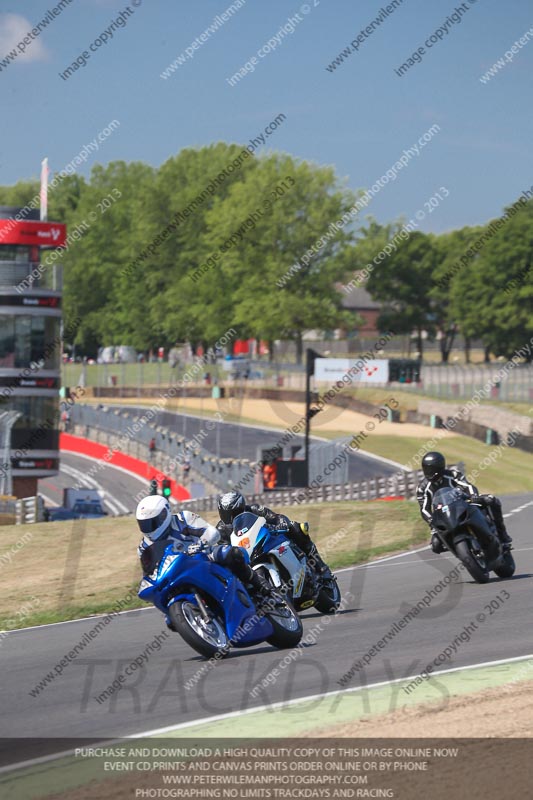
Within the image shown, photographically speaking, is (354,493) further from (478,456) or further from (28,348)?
(478,456)

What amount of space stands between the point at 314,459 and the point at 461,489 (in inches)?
1464

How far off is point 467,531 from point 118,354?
11261cm

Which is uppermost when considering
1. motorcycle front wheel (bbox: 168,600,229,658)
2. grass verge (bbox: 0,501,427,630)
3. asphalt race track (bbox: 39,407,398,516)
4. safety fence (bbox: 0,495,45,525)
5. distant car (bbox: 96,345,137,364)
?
motorcycle front wheel (bbox: 168,600,229,658)

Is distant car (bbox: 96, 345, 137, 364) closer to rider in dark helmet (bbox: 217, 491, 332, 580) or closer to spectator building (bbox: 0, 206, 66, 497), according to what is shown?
spectator building (bbox: 0, 206, 66, 497)

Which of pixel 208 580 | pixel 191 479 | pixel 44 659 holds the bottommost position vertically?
pixel 191 479

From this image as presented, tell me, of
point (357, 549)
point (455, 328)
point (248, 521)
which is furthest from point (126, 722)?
point (455, 328)

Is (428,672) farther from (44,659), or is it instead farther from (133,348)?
(133,348)

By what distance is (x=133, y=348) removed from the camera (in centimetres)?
12912

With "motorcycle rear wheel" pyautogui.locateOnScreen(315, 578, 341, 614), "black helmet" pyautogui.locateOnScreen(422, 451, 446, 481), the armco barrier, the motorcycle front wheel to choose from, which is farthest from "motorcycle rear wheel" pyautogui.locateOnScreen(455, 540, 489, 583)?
the armco barrier

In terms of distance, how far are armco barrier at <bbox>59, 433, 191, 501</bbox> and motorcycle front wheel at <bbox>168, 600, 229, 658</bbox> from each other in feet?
145

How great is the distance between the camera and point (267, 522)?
Answer: 13.0 meters

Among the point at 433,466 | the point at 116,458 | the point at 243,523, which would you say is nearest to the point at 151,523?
the point at 243,523

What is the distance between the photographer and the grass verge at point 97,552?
55.2 feet

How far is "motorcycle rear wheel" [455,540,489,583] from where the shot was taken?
14602 mm
